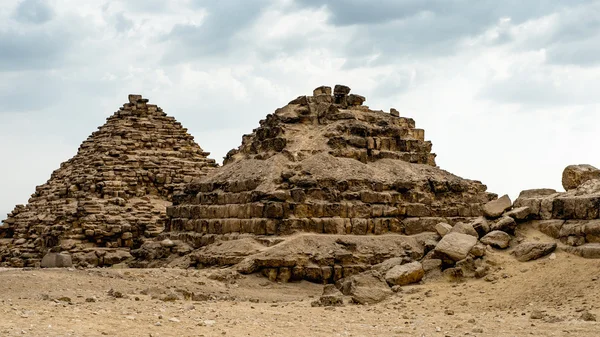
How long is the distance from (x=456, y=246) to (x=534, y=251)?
1.50m

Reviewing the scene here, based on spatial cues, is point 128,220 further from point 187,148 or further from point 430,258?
point 430,258

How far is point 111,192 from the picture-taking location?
36531mm

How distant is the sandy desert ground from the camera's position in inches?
520

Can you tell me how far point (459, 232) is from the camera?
61.2ft

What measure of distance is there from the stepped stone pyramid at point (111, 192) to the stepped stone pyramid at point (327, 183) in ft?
20.6

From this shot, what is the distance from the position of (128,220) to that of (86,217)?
1513 mm

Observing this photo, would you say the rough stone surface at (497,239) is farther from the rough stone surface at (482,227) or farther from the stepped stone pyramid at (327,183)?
the stepped stone pyramid at (327,183)

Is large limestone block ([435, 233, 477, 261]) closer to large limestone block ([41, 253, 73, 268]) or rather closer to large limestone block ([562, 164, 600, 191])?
large limestone block ([562, 164, 600, 191])

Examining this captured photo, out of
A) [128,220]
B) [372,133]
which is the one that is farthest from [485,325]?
[128,220]

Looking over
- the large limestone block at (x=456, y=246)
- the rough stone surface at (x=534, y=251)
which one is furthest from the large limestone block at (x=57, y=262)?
the rough stone surface at (x=534, y=251)

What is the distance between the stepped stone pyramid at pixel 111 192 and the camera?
34.2 meters

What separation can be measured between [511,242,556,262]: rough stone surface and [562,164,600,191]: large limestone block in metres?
2.91

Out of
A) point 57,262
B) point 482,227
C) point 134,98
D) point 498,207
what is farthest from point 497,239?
point 134,98

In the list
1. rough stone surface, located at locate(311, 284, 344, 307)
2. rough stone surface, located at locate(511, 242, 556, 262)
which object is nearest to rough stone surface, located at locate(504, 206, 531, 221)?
rough stone surface, located at locate(511, 242, 556, 262)
